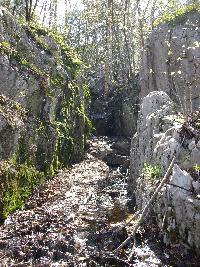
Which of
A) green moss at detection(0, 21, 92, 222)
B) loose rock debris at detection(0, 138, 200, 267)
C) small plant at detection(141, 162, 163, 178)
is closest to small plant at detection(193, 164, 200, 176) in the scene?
small plant at detection(141, 162, 163, 178)

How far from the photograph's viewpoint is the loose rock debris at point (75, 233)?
278 inches

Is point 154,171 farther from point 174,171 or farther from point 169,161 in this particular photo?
point 174,171

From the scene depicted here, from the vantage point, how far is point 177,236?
23.5 ft

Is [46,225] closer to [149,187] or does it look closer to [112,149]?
[149,187]

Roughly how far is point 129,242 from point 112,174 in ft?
29.0

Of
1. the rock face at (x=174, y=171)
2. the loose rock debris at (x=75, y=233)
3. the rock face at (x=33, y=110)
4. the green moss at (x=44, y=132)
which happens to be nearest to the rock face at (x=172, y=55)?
the green moss at (x=44, y=132)

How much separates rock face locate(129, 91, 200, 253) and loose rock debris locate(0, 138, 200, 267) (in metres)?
0.42

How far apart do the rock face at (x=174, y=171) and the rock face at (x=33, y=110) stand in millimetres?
3611

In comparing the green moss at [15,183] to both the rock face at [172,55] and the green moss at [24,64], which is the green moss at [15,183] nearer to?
the green moss at [24,64]

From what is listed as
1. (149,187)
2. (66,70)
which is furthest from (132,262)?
(66,70)

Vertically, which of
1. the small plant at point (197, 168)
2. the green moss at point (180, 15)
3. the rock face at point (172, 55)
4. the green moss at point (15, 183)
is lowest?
the green moss at point (15, 183)

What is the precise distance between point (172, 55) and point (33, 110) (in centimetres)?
962

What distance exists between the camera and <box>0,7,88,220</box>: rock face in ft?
35.8

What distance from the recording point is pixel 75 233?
857cm
